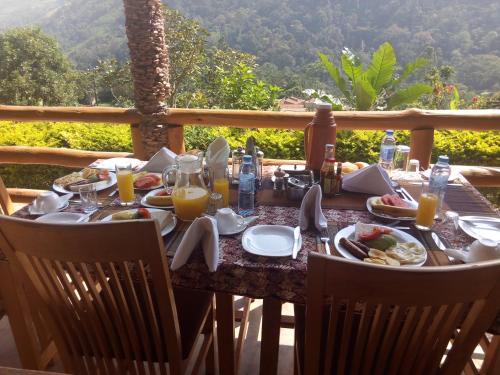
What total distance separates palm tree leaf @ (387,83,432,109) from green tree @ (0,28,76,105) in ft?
35.9

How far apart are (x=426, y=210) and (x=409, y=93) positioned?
3.23 m

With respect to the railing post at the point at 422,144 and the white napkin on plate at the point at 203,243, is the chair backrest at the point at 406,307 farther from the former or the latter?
the railing post at the point at 422,144

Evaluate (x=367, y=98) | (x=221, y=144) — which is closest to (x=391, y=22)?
(x=367, y=98)

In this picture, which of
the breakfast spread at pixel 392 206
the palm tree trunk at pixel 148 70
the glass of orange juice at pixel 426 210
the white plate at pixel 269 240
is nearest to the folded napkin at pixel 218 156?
the white plate at pixel 269 240

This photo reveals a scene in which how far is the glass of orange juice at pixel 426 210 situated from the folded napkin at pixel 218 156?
2.70 ft

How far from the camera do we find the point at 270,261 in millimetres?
1105

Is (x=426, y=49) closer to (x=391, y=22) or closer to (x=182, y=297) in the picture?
(x=391, y=22)

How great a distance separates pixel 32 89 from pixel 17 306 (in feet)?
41.7

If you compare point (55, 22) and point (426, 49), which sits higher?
point (55, 22)

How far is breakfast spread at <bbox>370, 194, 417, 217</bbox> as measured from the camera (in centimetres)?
140

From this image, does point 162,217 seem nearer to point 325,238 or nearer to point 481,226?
point 325,238

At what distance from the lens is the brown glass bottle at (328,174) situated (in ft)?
5.15

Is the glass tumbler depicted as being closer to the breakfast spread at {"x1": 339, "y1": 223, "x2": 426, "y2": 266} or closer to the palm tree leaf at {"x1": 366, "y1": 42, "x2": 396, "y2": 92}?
the breakfast spread at {"x1": 339, "y1": 223, "x2": 426, "y2": 266}

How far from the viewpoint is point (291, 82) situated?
770 cm
